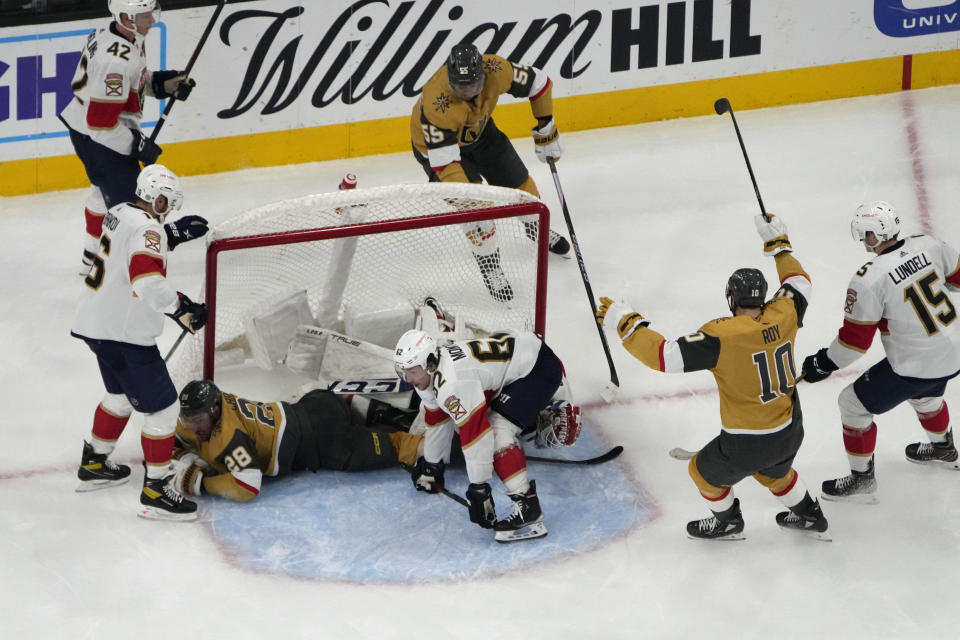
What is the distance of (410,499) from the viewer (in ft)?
15.9

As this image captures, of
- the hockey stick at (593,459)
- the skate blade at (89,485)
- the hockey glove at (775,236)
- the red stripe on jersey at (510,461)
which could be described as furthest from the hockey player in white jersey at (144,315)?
the hockey glove at (775,236)

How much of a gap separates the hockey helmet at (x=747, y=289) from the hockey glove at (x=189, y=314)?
1666 millimetres

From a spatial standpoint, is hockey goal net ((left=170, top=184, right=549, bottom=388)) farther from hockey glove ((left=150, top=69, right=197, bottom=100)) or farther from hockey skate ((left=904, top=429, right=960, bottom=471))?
hockey skate ((left=904, top=429, right=960, bottom=471))

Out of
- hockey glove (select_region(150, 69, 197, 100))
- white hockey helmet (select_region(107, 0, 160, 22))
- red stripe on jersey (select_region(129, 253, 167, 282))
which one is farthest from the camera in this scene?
hockey glove (select_region(150, 69, 197, 100))

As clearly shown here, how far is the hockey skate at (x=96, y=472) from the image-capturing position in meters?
4.89

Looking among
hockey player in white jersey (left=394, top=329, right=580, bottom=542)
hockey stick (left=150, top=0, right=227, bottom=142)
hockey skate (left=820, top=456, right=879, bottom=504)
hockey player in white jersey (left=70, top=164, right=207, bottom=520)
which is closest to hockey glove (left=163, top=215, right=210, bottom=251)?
hockey player in white jersey (left=70, top=164, right=207, bottom=520)

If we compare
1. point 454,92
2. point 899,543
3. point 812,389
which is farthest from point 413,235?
point 899,543

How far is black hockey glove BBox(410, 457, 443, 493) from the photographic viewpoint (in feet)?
15.7

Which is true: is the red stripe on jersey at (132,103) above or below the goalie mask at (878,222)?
below

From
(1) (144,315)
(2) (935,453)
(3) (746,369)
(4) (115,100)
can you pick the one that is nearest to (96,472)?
(1) (144,315)

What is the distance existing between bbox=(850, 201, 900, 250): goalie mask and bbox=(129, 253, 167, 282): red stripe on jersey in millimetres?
2177

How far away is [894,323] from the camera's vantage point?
4504 mm

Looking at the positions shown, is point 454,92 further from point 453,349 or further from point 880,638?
point 880,638

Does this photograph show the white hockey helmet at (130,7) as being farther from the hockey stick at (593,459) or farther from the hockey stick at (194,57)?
the hockey stick at (593,459)
